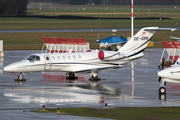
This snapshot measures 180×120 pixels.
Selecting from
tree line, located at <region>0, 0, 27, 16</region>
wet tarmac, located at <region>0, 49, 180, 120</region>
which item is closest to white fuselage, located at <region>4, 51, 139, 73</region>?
wet tarmac, located at <region>0, 49, 180, 120</region>

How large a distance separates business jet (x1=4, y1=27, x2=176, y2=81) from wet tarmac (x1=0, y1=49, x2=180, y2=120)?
952 millimetres

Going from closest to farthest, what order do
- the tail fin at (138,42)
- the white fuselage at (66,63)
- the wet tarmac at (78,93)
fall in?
1. the wet tarmac at (78,93)
2. the white fuselage at (66,63)
3. the tail fin at (138,42)

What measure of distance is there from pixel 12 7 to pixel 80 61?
437 feet

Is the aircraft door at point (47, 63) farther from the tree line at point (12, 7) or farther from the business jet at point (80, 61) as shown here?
the tree line at point (12, 7)

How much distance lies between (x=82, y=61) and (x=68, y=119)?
51.5 feet

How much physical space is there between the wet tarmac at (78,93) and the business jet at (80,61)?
0.95m

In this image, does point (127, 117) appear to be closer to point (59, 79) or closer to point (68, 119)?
point (68, 119)

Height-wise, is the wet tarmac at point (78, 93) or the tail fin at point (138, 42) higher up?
the tail fin at point (138, 42)

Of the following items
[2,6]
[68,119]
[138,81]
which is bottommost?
[68,119]

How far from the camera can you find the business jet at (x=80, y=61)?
104 feet

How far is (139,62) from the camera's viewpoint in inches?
1813

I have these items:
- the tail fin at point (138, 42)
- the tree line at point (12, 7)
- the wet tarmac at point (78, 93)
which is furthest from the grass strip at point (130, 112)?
the tree line at point (12, 7)

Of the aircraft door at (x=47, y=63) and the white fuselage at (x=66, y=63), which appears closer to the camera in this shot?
the white fuselage at (x=66, y=63)

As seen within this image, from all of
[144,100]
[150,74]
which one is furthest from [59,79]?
[144,100]
